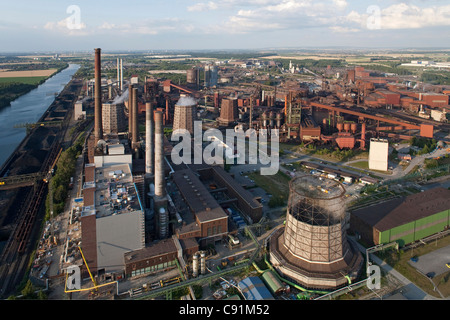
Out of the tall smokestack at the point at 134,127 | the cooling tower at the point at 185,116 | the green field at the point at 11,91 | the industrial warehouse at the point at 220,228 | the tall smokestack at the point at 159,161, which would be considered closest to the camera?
the industrial warehouse at the point at 220,228

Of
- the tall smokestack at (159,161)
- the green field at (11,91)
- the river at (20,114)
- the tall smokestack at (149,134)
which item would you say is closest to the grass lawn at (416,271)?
the tall smokestack at (159,161)

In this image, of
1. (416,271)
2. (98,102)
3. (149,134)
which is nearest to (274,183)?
(149,134)

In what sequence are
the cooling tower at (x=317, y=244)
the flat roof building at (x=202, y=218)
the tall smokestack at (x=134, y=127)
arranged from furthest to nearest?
the tall smokestack at (x=134, y=127) → the flat roof building at (x=202, y=218) → the cooling tower at (x=317, y=244)

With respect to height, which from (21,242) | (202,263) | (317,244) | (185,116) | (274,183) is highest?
(185,116)

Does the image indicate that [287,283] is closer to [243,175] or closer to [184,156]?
[243,175]

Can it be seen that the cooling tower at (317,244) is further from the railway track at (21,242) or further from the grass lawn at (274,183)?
the railway track at (21,242)

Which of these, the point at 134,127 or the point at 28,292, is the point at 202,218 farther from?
the point at 134,127

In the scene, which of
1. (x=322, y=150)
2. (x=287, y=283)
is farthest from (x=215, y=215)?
(x=322, y=150)
